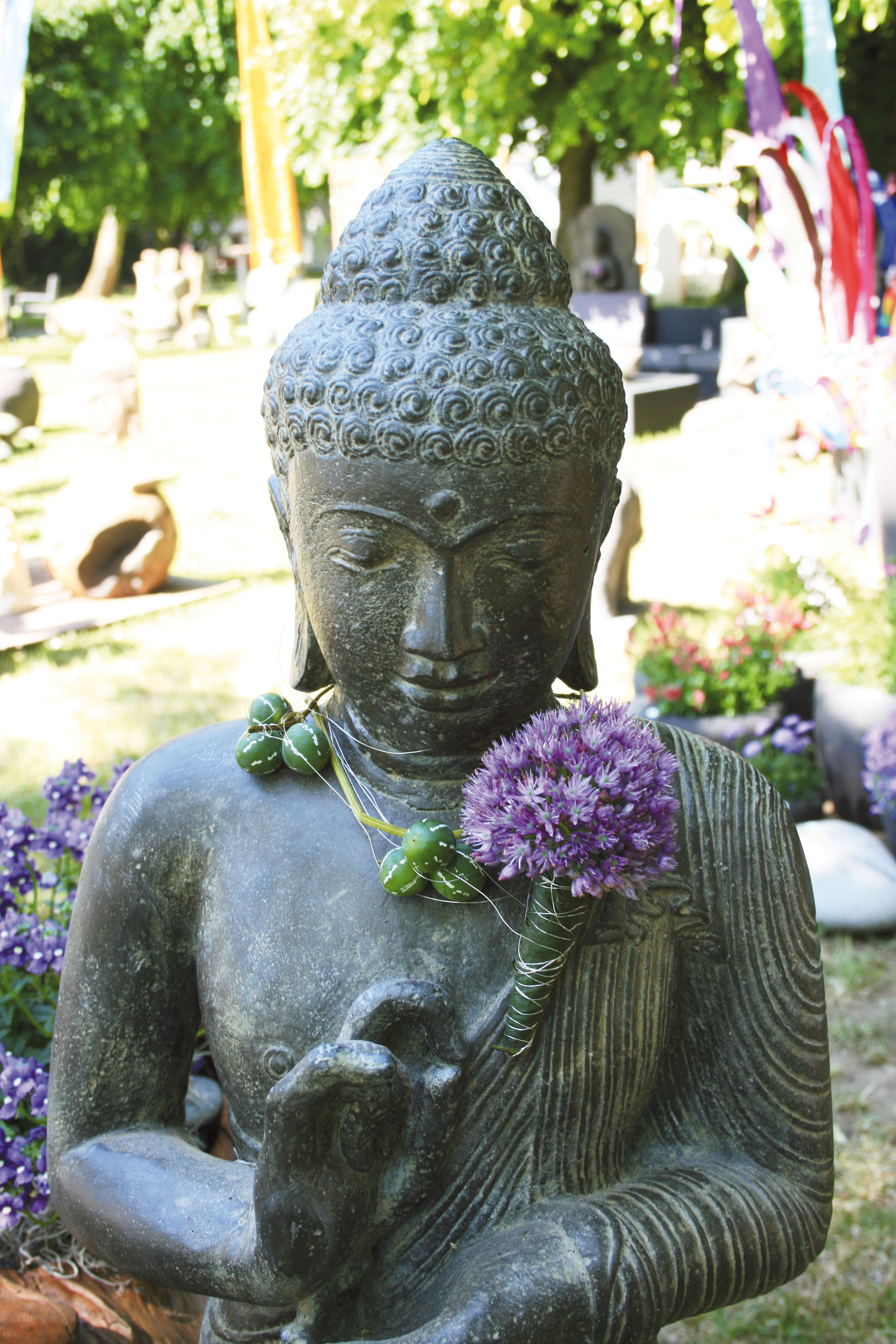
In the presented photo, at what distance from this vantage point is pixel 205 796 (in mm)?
1610

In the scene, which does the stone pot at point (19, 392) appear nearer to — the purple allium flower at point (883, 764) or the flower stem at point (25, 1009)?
the purple allium flower at point (883, 764)

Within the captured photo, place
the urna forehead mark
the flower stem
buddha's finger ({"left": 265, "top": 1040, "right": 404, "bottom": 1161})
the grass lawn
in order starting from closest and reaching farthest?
buddha's finger ({"left": 265, "top": 1040, "right": 404, "bottom": 1161})
the urna forehead mark
the flower stem
the grass lawn

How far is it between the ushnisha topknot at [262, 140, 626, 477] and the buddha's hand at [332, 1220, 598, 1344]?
0.86 meters

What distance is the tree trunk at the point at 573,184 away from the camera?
54.7 feet

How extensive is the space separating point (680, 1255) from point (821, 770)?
13.4ft

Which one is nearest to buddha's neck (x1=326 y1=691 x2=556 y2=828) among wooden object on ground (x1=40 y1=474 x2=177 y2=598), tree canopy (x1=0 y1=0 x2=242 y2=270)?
wooden object on ground (x1=40 y1=474 x2=177 y2=598)

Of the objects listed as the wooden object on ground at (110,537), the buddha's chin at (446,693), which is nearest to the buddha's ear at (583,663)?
the buddha's chin at (446,693)

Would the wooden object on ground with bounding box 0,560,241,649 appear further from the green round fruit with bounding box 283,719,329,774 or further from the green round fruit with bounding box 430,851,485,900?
the green round fruit with bounding box 430,851,485,900

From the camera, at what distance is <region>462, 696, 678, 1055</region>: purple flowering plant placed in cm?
126

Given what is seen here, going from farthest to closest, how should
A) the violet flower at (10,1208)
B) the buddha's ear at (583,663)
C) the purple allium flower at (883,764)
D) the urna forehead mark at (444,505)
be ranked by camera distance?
the purple allium flower at (883,764), the violet flower at (10,1208), the buddha's ear at (583,663), the urna forehead mark at (444,505)

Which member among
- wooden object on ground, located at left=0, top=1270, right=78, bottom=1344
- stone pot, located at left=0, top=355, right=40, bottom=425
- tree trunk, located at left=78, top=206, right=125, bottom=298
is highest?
tree trunk, located at left=78, top=206, right=125, bottom=298

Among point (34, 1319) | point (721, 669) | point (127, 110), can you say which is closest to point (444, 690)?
point (34, 1319)

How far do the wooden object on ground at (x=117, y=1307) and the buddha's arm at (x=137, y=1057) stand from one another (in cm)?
49

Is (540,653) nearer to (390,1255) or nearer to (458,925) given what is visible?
(458,925)
